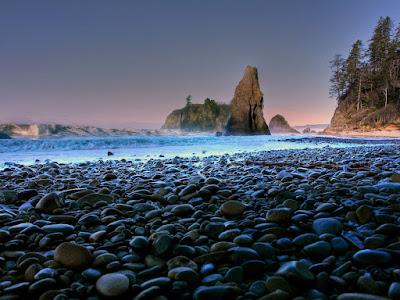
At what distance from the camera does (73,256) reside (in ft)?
5.41

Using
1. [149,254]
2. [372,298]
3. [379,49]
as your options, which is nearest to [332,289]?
[372,298]

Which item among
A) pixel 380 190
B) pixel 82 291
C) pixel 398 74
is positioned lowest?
pixel 82 291

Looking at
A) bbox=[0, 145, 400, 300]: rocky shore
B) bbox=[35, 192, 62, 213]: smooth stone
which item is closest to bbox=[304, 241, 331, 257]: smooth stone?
bbox=[0, 145, 400, 300]: rocky shore

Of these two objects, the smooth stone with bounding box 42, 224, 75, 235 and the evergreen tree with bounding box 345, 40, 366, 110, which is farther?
the evergreen tree with bounding box 345, 40, 366, 110

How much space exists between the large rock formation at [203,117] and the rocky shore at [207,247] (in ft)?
308

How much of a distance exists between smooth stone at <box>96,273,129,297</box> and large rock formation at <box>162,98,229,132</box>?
95218 mm

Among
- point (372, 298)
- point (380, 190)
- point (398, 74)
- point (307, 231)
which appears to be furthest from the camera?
point (398, 74)

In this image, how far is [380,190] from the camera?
9.78ft

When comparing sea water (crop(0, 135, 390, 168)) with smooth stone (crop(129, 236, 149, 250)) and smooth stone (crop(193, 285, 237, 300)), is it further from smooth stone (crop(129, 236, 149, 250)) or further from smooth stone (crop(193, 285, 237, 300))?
smooth stone (crop(193, 285, 237, 300))

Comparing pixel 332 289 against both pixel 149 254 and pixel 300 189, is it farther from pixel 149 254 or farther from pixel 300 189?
pixel 300 189

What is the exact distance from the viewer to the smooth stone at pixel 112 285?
1.36 meters

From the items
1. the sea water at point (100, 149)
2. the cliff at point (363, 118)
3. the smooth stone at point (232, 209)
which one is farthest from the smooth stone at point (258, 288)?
the cliff at point (363, 118)

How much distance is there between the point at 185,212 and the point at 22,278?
1.31 m

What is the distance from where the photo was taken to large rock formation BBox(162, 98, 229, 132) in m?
98.1
